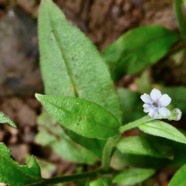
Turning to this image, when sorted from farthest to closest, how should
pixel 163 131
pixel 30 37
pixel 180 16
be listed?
pixel 30 37
pixel 180 16
pixel 163 131

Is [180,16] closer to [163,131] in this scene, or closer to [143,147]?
[143,147]

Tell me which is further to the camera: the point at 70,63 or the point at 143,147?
the point at 70,63

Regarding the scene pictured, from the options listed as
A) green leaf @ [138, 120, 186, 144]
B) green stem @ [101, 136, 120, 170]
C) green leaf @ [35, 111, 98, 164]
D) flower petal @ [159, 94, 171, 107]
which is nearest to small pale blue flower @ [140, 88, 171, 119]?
flower petal @ [159, 94, 171, 107]

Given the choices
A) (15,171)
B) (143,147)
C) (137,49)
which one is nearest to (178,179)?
(143,147)

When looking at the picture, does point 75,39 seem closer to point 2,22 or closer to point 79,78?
point 79,78

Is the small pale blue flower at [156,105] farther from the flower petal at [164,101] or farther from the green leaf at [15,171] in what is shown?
the green leaf at [15,171]

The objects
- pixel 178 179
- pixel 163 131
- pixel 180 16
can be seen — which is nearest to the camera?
pixel 163 131

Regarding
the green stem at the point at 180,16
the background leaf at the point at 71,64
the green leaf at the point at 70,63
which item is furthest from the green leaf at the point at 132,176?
the green stem at the point at 180,16
